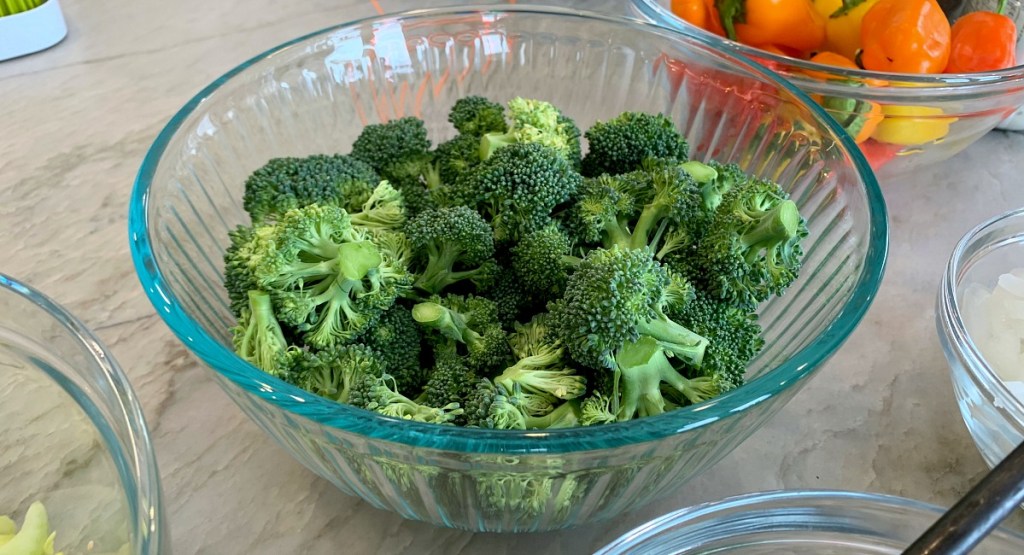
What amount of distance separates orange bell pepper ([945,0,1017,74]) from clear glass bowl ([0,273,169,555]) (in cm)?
110

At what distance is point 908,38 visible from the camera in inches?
39.0

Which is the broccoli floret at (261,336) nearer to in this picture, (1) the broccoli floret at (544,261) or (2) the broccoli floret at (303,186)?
(2) the broccoli floret at (303,186)

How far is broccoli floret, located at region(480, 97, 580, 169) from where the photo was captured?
0.81 m

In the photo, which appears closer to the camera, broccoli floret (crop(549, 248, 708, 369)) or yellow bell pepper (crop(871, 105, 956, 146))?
broccoli floret (crop(549, 248, 708, 369))

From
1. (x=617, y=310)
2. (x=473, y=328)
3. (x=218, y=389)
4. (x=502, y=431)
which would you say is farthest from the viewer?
(x=218, y=389)

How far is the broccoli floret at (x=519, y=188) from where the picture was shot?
0.72 m

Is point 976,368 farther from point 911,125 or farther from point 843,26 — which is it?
point 843,26

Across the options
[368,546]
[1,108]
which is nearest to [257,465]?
[368,546]

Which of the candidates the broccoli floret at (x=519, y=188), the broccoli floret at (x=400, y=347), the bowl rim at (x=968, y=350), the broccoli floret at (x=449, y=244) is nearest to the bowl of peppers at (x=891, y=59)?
the bowl rim at (x=968, y=350)

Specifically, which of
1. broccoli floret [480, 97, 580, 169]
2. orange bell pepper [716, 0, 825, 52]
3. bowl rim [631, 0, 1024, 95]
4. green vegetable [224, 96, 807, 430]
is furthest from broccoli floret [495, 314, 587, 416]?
orange bell pepper [716, 0, 825, 52]

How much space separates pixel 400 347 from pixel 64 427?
0.30m

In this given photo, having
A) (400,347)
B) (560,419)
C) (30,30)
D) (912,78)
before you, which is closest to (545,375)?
(560,419)

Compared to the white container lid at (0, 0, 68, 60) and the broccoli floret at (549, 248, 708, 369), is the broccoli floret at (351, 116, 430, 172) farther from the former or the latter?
the white container lid at (0, 0, 68, 60)

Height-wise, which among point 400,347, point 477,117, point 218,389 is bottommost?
point 218,389
